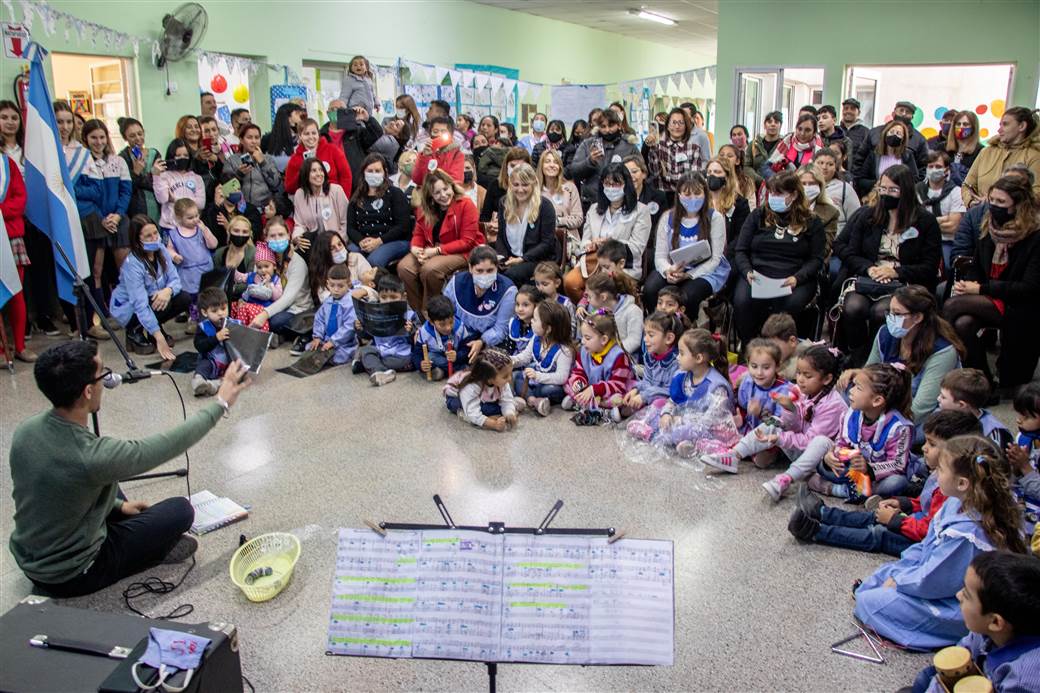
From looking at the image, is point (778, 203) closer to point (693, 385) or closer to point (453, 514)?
point (693, 385)

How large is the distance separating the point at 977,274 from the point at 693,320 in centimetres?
170

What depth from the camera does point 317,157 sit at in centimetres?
646

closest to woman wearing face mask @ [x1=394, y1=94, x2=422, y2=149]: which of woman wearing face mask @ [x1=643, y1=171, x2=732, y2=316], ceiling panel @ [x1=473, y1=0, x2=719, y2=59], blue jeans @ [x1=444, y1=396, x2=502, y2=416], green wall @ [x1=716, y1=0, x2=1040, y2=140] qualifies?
woman wearing face mask @ [x1=643, y1=171, x2=732, y2=316]

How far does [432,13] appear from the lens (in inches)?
444

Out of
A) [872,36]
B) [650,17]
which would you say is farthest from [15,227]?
[650,17]

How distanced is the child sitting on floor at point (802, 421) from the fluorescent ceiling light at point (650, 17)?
10711 millimetres

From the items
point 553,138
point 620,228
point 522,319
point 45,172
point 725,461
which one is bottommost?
point 725,461

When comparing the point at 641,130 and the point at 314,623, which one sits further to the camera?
the point at 641,130

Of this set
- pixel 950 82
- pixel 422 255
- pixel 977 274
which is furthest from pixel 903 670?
pixel 950 82

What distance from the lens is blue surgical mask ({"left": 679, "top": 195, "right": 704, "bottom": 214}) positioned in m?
5.31

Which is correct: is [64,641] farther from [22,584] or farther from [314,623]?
[22,584]

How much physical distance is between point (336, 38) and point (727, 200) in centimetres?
646

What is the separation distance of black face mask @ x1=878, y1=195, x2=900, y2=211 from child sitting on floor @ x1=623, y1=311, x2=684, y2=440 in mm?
1595

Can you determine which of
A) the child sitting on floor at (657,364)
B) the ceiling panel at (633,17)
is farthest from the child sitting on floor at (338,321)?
the ceiling panel at (633,17)
